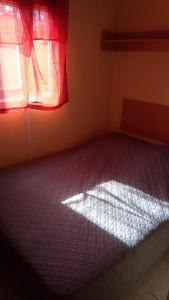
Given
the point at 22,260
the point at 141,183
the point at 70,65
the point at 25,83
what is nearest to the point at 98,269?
the point at 22,260

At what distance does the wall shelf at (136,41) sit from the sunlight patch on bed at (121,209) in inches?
59.5

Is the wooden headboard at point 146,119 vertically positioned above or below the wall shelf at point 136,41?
below

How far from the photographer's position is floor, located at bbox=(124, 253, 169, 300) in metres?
1.46

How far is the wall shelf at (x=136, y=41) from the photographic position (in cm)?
228

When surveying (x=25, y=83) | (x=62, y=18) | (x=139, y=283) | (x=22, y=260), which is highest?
(x=62, y=18)

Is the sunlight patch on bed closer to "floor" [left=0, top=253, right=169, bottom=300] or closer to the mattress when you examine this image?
the mattress

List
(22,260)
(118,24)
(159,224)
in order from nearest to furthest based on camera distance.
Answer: (22,260) < (159,224) < (118,24)

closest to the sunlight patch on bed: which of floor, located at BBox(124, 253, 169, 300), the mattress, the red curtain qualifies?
the mattress

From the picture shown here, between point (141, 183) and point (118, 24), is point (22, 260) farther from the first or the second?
point (118, 24)

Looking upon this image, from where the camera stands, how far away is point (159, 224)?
1.47 metres

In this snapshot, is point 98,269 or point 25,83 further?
point 25,83

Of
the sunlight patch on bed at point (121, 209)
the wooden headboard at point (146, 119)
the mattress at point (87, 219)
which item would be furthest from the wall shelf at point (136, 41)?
the sunlight patch on bed at point (121, 209)

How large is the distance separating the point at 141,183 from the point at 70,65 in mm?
1397

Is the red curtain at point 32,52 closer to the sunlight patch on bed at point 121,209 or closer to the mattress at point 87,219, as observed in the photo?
the mattress at point 87,219
